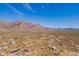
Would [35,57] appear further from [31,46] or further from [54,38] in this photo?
[54,38]

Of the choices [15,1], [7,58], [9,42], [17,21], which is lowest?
[7,58]

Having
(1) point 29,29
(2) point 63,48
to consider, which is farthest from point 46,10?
(2) point 63,48

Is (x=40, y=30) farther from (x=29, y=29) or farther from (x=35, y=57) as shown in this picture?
(x=35, y=57)

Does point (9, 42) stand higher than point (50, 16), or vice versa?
point (50, 16)

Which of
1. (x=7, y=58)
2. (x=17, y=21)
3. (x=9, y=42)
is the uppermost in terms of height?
(x=17, y=21)

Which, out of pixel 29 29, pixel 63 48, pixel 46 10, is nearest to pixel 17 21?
pixel 29 29

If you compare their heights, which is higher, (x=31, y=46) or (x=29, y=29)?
(x=29, y=29)
